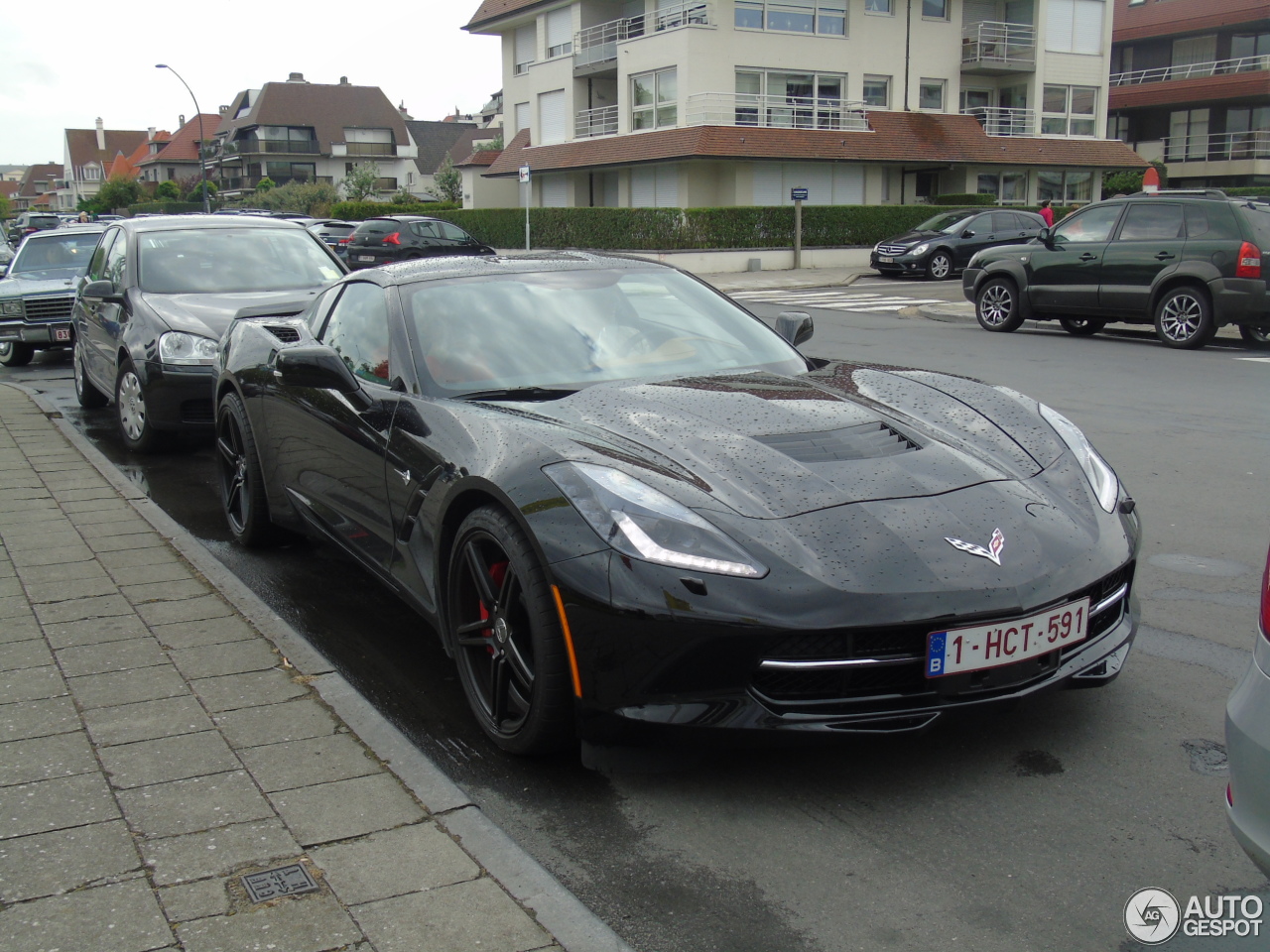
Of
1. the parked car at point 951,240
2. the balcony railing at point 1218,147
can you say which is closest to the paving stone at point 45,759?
the parked car at point 951,240

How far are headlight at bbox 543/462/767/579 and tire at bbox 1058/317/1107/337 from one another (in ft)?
45.4

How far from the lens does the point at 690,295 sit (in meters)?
5.08

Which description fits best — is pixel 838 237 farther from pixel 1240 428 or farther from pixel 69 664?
pixel 69 664

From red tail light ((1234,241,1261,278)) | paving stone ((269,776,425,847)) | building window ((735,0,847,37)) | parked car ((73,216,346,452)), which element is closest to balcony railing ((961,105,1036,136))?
building window ((735,0,847,37))

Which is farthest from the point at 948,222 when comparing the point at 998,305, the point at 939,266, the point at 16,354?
the point at 16,354

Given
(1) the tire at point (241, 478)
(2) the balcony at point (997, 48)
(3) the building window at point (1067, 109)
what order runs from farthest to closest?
(3) the building window at point (1067, 109) → (2) the balcony at point (997, 48) → (1) the tire at point (241, 478)

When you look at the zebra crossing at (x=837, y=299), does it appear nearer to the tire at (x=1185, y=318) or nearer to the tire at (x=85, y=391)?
the tire at (x=1185, y=318)

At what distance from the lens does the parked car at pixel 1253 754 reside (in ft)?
6.97

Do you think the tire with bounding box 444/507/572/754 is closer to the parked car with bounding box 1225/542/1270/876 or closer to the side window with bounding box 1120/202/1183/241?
the parked car with bounding box 1225/542/1270/876

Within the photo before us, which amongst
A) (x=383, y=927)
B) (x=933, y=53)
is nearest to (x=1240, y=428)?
(x=383, y=927)

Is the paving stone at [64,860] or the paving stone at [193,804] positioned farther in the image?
the paving stone at [193,804]

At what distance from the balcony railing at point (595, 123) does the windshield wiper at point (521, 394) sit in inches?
1555

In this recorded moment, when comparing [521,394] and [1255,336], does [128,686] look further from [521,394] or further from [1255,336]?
[1255,336]

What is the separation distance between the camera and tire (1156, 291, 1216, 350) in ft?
44.8
